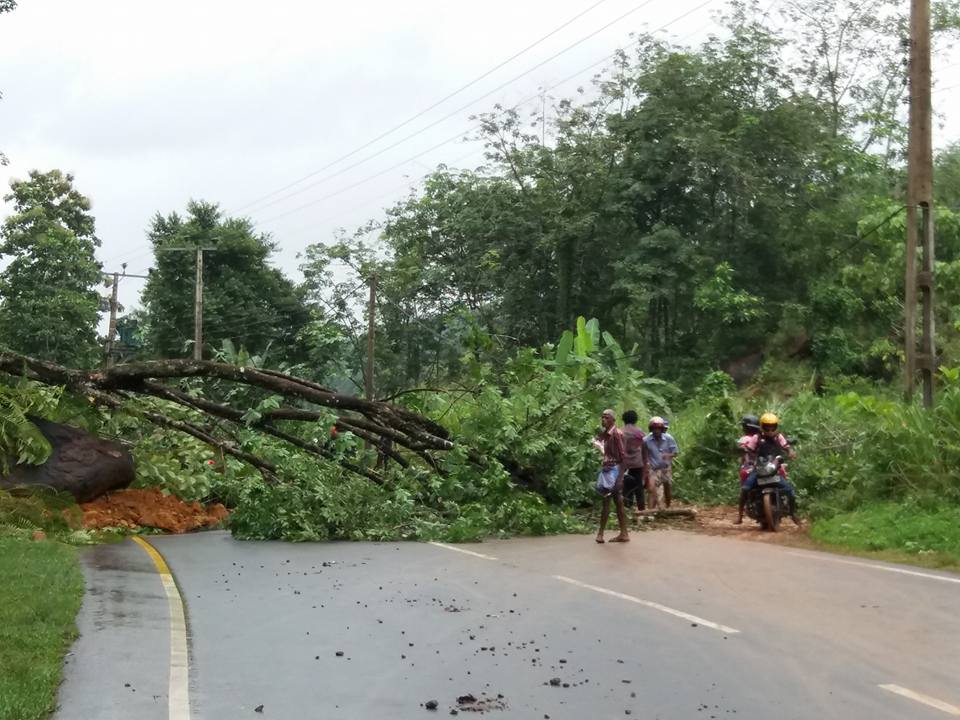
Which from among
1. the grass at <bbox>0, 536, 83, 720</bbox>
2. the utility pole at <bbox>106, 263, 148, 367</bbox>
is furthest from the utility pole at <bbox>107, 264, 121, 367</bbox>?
the grass at <bbox>0, 536, 83, 720</bbox>

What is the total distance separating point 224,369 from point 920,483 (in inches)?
419

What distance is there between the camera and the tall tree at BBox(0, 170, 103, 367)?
49438 millimetres

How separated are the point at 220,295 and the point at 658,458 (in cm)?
3829

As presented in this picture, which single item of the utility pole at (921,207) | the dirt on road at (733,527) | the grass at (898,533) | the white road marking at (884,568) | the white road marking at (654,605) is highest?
the utility pole at (921,207)

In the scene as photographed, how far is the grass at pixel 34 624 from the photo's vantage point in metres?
6.48

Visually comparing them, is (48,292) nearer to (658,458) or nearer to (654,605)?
(658,458)

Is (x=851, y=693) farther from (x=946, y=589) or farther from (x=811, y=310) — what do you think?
(x=811, y=310)

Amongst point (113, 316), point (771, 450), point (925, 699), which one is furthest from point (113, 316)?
point (925, 699)

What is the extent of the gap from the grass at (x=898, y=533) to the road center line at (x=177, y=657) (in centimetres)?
808

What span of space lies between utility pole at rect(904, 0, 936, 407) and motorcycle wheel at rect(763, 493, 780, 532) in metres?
2.72

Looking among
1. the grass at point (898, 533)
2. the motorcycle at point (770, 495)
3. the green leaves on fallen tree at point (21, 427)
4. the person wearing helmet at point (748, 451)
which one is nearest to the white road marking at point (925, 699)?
the grass at point (898, 533)

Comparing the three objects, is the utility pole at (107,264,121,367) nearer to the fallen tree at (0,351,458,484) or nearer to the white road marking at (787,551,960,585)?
the fallen tree at (0,351,458,484)

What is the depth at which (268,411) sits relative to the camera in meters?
18.7

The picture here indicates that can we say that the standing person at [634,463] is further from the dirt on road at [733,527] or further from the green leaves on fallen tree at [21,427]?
the green leaves on fallen tree at [21,427]
